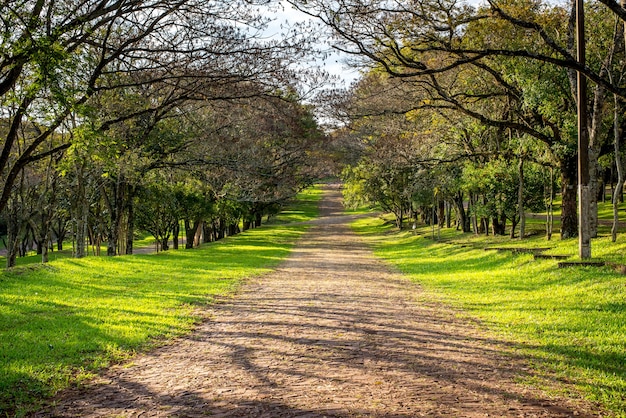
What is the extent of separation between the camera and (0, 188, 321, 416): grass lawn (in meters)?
6.46

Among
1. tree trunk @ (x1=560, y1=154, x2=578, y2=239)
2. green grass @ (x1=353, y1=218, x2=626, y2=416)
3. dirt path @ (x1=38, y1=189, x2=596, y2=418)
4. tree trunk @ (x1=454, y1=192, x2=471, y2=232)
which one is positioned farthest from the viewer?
tree trunk @ (x1=454, y1=192, x2=471, y2=232)

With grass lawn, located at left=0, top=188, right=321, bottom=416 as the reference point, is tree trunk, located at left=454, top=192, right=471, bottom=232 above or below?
above

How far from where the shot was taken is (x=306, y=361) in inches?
274

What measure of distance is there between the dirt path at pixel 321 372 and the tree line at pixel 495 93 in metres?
4.72

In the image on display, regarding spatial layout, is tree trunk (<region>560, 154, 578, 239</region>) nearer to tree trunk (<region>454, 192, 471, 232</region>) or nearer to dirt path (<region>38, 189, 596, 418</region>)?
dirt path (<region>38, 189, 596, 418</region>)

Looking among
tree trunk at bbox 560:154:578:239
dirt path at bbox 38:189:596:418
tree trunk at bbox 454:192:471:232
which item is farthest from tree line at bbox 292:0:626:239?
dirt path at bbox 38:189:596:418

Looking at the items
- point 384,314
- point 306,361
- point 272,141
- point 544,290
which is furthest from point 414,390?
point 272,141

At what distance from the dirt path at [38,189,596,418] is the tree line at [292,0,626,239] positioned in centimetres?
472

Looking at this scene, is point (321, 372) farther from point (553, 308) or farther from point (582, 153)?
point (582, 153)

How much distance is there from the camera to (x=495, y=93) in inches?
738

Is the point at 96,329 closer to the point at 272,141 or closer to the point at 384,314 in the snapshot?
the point at 384,314

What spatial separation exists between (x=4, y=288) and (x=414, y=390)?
32.4 ft

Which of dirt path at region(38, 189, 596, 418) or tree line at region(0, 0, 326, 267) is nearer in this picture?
dirt path at region(38, 189, 596, 418)

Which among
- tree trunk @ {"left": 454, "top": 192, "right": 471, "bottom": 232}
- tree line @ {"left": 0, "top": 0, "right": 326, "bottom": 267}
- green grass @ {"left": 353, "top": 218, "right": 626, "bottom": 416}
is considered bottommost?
green grass @ {"left": 353, "top": 218, "right": 626, "bottom": 416}
